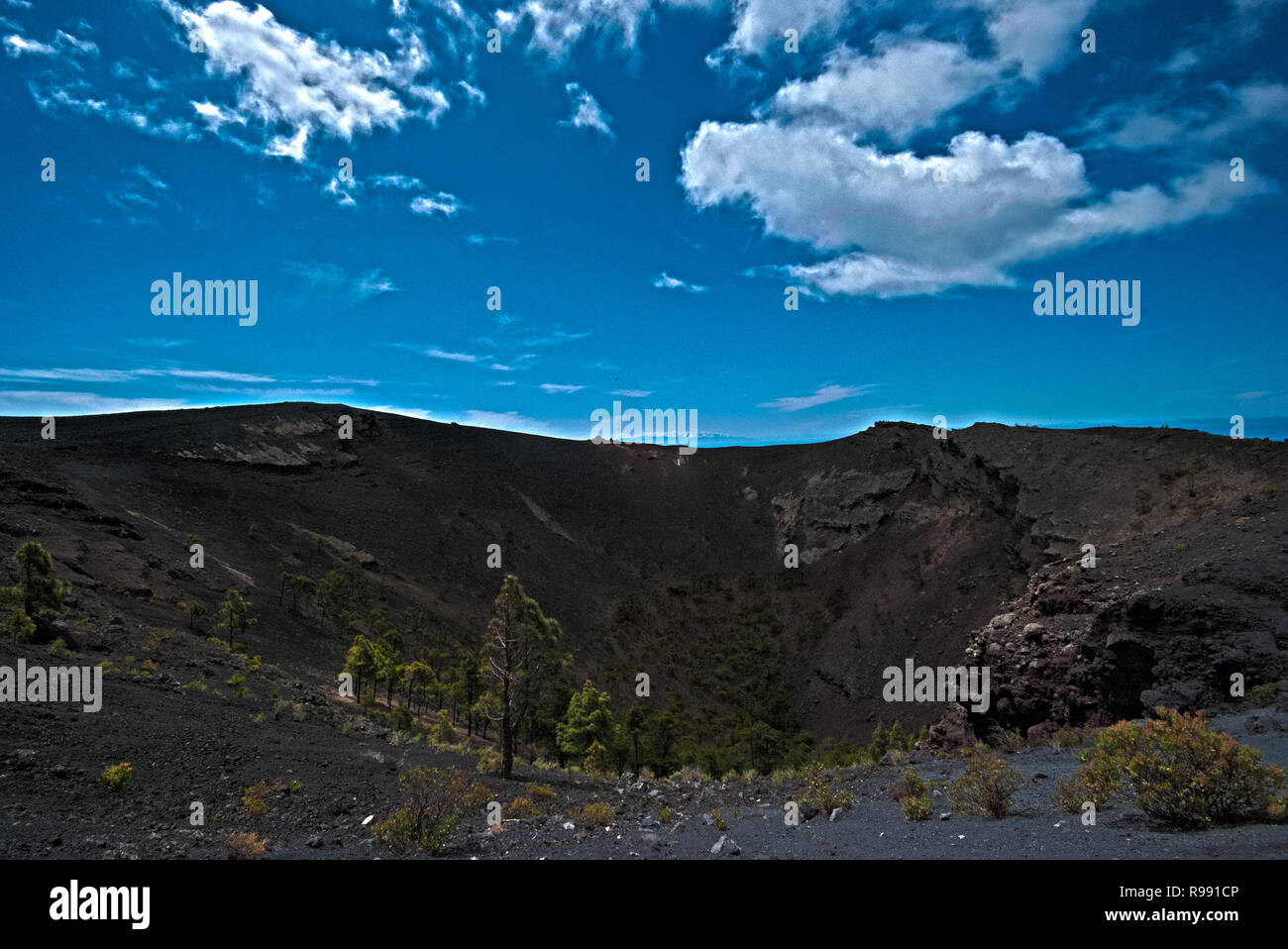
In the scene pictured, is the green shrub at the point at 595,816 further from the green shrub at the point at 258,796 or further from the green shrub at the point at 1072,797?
the green shrub at the point at 1072,797

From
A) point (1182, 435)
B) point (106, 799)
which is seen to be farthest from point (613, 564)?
point (106, 799)

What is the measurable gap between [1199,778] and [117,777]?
13319 mm

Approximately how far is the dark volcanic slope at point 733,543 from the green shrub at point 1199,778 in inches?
309

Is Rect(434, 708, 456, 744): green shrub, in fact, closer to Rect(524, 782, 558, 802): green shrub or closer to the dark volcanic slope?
the dark volcanic slope

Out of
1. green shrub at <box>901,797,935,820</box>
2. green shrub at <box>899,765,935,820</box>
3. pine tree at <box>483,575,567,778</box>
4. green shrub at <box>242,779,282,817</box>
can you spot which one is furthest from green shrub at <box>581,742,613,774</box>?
green shrub at <box>901,797,935,820</box>

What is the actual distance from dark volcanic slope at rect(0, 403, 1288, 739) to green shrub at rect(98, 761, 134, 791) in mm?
8260

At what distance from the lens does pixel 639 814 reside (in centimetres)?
1191

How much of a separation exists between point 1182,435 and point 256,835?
46295 millimetres

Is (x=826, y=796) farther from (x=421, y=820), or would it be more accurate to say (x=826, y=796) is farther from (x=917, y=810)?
(x=421, y=820)

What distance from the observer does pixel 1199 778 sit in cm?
597

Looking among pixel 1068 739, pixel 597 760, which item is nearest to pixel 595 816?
pixel 1068 739

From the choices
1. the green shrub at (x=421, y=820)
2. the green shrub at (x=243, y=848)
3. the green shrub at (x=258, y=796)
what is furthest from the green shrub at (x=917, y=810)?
the green shrub at (x=258, y=796)

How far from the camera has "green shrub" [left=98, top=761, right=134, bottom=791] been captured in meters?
8.95
